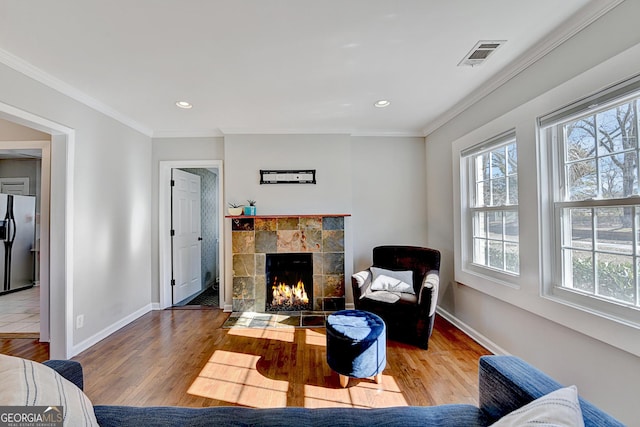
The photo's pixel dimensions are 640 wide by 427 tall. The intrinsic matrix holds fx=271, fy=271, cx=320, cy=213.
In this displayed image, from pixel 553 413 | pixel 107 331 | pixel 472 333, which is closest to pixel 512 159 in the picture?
pixel 472 333

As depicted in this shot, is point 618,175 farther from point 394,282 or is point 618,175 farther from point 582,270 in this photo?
point 394,282

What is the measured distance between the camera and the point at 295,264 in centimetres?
383

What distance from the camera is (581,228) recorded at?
72.9 inches

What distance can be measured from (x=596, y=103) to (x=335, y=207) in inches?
107

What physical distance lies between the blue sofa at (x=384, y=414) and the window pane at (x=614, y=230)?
44.2 inches

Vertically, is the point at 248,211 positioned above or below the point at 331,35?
below

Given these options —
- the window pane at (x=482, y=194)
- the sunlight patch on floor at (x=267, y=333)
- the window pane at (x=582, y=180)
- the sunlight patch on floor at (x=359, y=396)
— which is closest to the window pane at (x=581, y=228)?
the window pane at (x=582, y=180)

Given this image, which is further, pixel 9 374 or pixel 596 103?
pixel 596 103

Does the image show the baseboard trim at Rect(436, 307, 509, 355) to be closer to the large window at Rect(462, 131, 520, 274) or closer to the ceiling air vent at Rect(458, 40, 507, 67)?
the large window at Rect(462, 131, 520, 274)

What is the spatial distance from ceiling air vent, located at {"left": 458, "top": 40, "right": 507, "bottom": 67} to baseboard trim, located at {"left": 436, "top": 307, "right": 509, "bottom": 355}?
250cm

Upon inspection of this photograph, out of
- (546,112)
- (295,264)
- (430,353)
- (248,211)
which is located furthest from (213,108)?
(430,353)

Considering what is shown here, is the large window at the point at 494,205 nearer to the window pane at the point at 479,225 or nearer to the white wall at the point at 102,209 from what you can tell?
the window pane at the point at 479,225

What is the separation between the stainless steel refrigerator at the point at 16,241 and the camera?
15.7 feet

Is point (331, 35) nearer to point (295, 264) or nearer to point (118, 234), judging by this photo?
point (295, 264)
